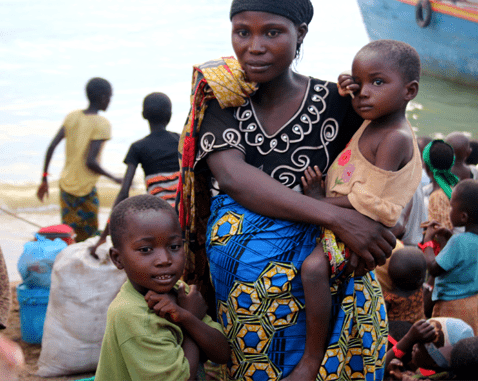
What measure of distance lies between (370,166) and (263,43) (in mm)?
524

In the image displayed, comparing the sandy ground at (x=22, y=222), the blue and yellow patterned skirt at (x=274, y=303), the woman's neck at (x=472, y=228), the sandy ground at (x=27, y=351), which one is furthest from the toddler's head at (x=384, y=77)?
the sandy ground at (x=22, y=222)

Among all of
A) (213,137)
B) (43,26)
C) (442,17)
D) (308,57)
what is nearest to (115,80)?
(43,26)

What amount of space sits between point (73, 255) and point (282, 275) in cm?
196

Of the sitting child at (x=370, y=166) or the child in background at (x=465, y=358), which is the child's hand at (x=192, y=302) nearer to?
the sitting child at (x=370, y=166)

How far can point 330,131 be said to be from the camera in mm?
1948

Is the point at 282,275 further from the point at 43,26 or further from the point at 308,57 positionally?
the point at 43,26

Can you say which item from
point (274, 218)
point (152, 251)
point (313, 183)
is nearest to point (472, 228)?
point (313, 183)

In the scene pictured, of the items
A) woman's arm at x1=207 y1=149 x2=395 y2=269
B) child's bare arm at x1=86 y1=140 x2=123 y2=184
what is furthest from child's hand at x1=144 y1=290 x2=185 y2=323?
child's bare arm at x1=86 y1=140 x2=123 y2=184

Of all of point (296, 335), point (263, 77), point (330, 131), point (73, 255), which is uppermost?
point (263, 77)

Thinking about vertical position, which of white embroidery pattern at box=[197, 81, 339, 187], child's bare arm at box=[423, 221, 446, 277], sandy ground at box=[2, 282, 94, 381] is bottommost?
sandy ground at box=[2, 282, 94, 381]

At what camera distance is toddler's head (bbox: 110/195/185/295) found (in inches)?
68.5

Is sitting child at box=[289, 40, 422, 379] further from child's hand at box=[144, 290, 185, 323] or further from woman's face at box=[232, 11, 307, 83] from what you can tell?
child's hand at box=[144, 290, 185, 323]

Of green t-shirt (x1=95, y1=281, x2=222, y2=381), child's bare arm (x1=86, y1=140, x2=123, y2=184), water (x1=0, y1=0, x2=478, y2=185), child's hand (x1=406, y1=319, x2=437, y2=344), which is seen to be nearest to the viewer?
green t-shirt (x1=95, y1=281, x2=222, y2=381)

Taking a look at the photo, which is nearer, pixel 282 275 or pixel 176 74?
pixel 282 275
